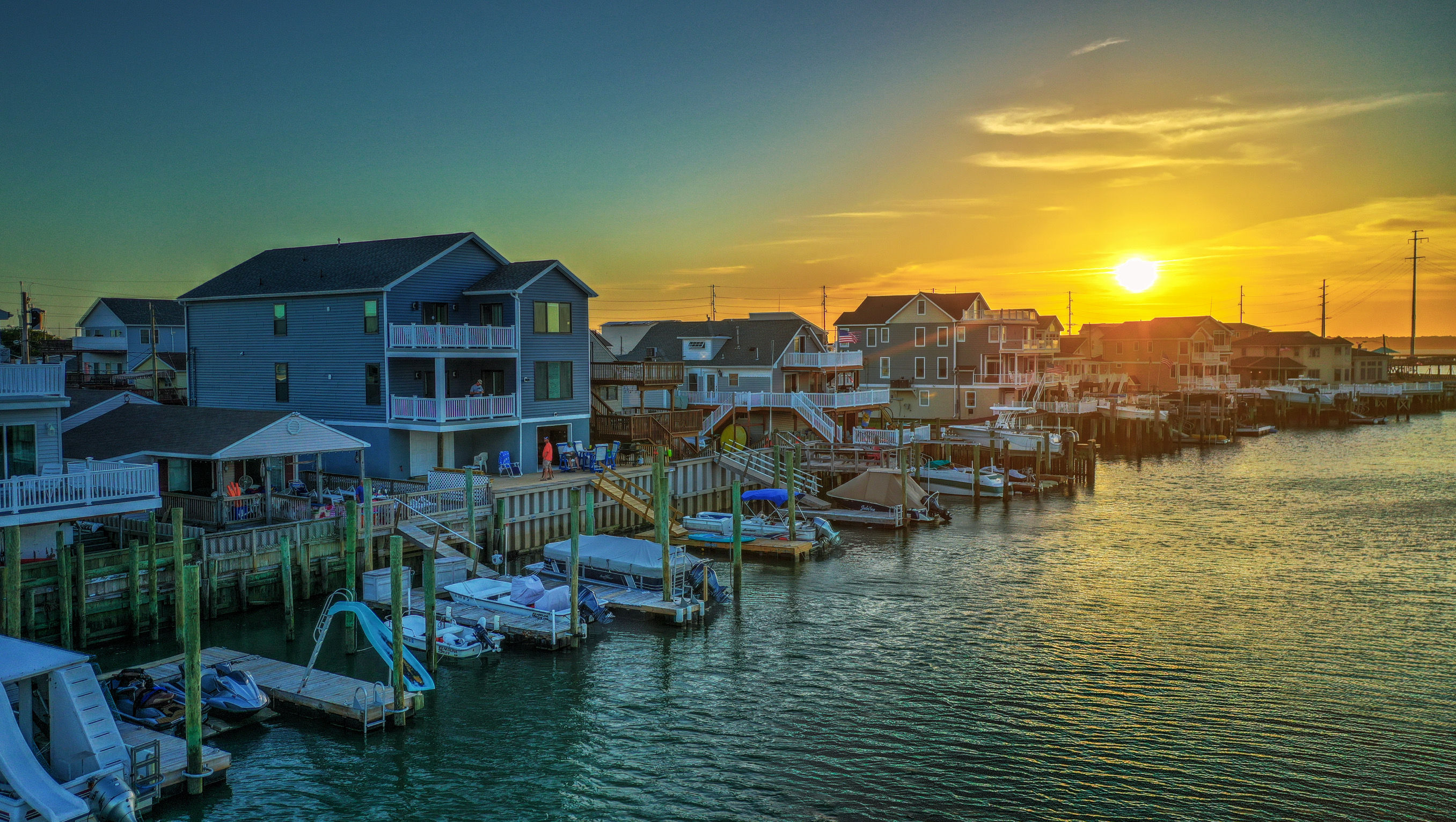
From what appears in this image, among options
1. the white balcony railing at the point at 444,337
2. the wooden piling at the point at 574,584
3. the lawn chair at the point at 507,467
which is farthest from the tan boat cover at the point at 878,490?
the wooden piling at the point at 574,584

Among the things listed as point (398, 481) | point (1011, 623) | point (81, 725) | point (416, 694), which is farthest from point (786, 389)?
point (81, 725)

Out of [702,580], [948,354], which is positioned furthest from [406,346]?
[948,354]

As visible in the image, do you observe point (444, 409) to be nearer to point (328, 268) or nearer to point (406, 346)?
point (406, 346)

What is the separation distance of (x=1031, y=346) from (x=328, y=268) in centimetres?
5523

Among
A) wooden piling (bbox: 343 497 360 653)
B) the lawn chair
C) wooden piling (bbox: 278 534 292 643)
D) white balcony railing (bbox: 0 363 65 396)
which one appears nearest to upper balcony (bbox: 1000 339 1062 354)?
the lawn chair

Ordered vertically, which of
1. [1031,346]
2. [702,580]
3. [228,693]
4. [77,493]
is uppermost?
[1031,346]

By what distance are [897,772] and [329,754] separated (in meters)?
11.1

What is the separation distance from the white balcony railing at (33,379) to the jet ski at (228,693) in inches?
384

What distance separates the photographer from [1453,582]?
110 ft

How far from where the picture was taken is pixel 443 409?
37500mm

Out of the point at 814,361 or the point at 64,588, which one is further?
the point at 814,361

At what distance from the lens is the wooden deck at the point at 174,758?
16.5 meters

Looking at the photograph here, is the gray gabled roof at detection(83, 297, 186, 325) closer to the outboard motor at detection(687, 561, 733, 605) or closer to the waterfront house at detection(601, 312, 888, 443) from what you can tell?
the waterfront house at detection(601, 312, 888, 443)

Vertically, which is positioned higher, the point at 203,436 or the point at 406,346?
the point at 406,346
